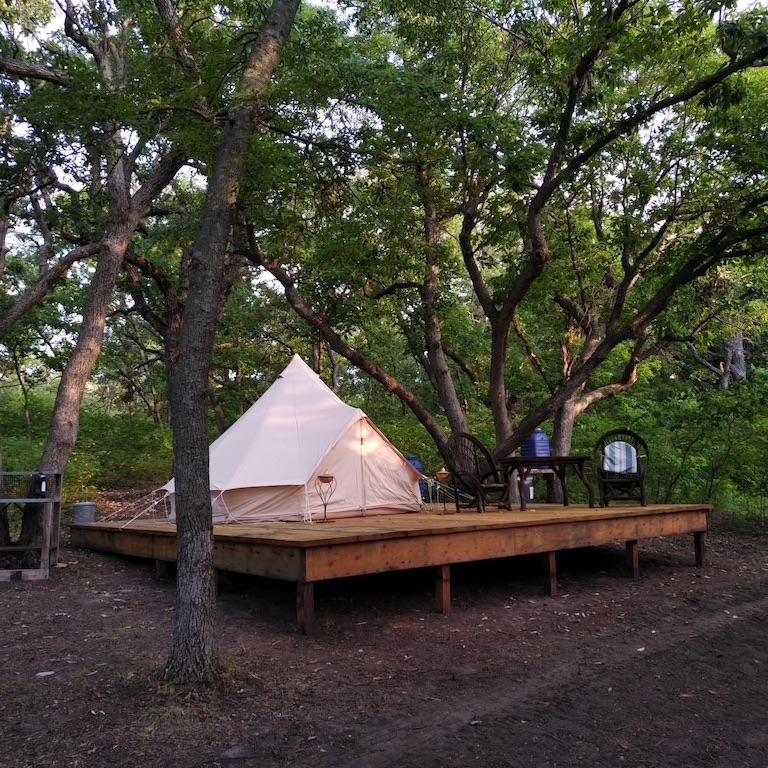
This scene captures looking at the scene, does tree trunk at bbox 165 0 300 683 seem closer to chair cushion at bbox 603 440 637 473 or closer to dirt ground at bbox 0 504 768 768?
dirt ground at bbox 0 504 768 768

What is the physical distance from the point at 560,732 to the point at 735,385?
Answer: 8.43 metres

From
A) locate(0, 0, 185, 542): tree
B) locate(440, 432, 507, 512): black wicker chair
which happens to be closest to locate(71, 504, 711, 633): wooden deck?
locate(440, 432, 507, 512): black wicker chair

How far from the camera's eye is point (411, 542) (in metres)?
5.07

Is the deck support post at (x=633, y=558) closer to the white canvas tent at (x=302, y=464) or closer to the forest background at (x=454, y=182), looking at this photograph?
the forest background at (x=454, y=182)

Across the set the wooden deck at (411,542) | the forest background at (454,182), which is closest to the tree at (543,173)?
the forest background at (454,182)

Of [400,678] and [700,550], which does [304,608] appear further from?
[700,550]

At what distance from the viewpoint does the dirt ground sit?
280cm

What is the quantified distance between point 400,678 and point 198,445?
1747 millimetres

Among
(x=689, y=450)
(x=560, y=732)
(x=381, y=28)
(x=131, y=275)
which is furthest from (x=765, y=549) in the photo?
(x=131, y=275)

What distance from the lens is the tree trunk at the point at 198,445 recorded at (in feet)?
11.1

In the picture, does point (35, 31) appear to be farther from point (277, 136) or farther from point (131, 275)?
point (277, 136)

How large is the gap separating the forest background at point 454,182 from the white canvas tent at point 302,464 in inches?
64.1

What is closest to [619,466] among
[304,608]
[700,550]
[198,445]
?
[700,550]

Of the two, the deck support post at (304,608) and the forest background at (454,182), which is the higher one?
the forest background at (454,182)
